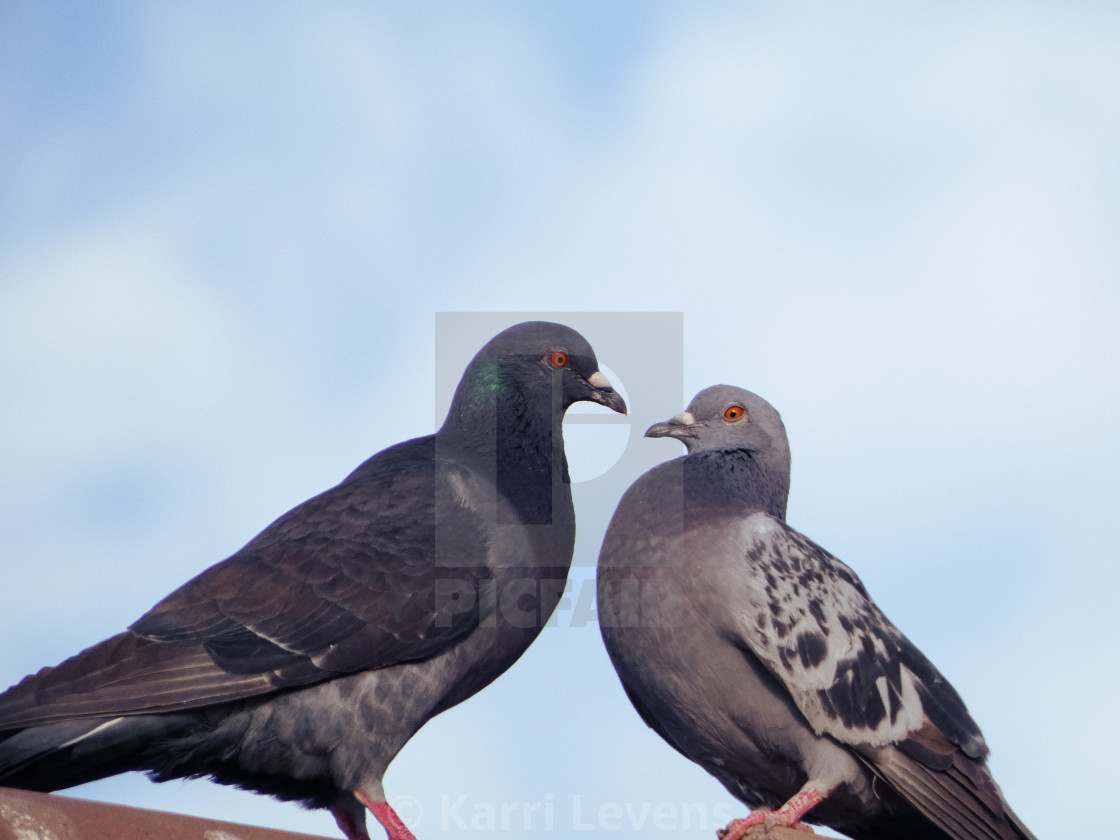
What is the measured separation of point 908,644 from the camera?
5.29 metres

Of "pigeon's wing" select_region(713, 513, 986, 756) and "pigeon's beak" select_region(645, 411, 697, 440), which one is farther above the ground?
"pigeon's beak" select_region(645, 411, 697, 440)

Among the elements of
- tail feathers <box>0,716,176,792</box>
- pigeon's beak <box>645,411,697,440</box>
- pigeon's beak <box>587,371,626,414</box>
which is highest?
pigeon's beak <box>587,371,626,414</box>

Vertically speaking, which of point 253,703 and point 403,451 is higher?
point 403,451

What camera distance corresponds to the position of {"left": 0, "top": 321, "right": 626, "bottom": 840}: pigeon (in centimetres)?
432

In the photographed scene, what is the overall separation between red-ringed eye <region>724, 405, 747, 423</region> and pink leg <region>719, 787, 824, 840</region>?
6.76ft

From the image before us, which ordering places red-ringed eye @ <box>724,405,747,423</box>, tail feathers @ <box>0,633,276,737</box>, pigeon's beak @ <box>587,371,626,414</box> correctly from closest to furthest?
tail feathers @ <box>0,633,276,737</box>
pigeon's beak @ <box>587,371,626,414</box>
red-ringed eye @ <box>724,405,747,423</box>

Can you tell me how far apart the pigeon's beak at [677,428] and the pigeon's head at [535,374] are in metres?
0.27

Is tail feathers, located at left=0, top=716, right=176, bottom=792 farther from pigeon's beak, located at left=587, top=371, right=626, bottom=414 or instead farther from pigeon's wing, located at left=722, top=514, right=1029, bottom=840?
pigeon's beak, located at left=587, top=371, right=626, bottom=414

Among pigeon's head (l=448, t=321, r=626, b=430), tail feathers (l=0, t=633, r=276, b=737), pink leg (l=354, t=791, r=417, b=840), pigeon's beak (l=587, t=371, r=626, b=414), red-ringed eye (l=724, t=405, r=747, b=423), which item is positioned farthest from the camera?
red-ringed eye (l=724, t=405, r=747, b=423)

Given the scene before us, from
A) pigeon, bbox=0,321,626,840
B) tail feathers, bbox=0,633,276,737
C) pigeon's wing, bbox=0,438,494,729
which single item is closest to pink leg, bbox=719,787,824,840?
pigeon, bbox=0,321,626,840

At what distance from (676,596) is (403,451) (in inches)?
64.7

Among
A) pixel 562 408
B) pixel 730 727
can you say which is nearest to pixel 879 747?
pixel 730 727

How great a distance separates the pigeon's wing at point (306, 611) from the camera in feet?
14.2

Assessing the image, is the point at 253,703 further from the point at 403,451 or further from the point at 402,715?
the point at 403,451
